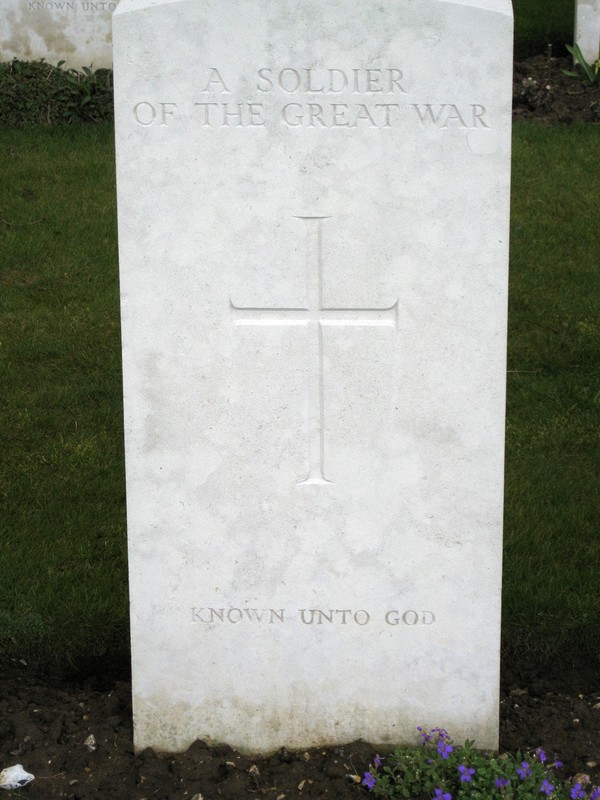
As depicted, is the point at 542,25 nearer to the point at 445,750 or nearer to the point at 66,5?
the point at 66,5

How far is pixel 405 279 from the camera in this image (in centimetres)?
272

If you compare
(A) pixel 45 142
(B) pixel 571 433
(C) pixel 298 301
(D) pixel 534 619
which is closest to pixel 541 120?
(A) pixel 45 142

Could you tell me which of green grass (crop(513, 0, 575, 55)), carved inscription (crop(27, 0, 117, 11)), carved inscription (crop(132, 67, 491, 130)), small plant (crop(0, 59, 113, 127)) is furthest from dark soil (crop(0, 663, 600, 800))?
green grass (crop(513, 0, 575, 55))

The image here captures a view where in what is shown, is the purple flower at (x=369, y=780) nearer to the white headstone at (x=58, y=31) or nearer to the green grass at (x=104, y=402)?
the green grass at (x=104, y=402)

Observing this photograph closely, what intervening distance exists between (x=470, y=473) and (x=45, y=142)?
571 centimetres

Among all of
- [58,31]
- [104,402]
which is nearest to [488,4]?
[104,402]

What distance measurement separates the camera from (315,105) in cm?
264

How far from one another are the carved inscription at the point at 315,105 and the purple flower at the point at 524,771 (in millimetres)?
1528

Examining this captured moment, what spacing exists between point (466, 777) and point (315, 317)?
1.16 metres

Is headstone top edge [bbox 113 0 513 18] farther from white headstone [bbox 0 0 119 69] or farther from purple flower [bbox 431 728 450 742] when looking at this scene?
white headstone [bbox 0 0 119 69]

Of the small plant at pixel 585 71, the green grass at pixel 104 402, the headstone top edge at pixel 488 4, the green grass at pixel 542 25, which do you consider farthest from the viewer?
the green grass at pixel 542 25

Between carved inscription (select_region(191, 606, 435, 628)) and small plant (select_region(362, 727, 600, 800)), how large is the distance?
0.30 metres

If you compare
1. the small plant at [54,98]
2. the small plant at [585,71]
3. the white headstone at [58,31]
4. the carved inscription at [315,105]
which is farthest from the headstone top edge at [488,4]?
the white headstone at [58,31]

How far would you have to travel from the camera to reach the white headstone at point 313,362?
8.63 feet
